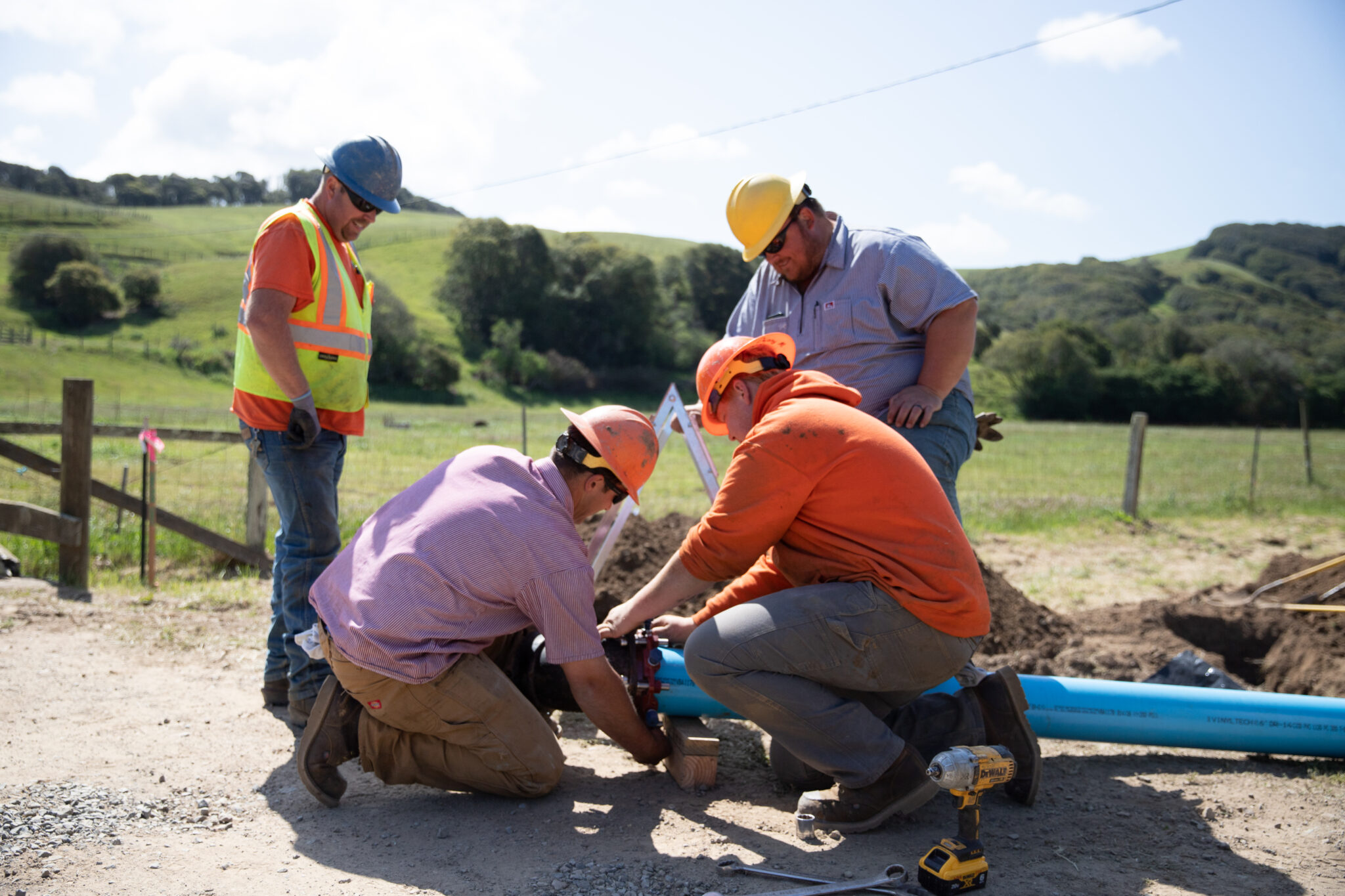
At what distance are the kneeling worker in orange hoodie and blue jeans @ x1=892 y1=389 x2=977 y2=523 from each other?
665mm

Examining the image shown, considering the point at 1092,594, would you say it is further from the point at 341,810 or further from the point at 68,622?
the point at 68,622

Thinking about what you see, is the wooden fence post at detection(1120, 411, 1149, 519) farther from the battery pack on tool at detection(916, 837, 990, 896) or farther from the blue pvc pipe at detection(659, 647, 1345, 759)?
the battery pack on tool at detection(916, 837, 990, 896)

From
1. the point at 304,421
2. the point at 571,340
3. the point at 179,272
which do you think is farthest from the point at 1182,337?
the point at 304,421

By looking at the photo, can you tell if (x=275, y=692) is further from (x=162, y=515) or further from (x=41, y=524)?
(x=162, y=515)

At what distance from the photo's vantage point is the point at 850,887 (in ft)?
7.66

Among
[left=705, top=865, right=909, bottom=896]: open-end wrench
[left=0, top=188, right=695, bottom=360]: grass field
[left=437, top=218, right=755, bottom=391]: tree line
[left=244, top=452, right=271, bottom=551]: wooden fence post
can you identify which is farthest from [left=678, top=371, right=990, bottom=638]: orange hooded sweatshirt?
[left=0, top=188, right=695, bottom=360]: grass field

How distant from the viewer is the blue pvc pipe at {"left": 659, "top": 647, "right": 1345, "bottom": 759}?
11.1 ft

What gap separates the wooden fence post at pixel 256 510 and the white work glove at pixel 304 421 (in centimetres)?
365

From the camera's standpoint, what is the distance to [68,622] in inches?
197

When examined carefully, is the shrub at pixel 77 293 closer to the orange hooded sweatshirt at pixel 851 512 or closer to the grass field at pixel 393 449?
the grass field at pixel 393 449

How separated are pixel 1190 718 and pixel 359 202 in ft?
13.1

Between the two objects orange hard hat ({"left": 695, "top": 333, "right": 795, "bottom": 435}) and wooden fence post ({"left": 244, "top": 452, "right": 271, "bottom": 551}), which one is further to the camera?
wooden fence post ({"left": 244, "top": 452, "right": 271, "bottom": 551})

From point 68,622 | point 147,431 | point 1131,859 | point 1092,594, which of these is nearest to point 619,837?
point 1131,859

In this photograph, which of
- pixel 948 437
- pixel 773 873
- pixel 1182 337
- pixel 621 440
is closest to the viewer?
pixel 773 873
